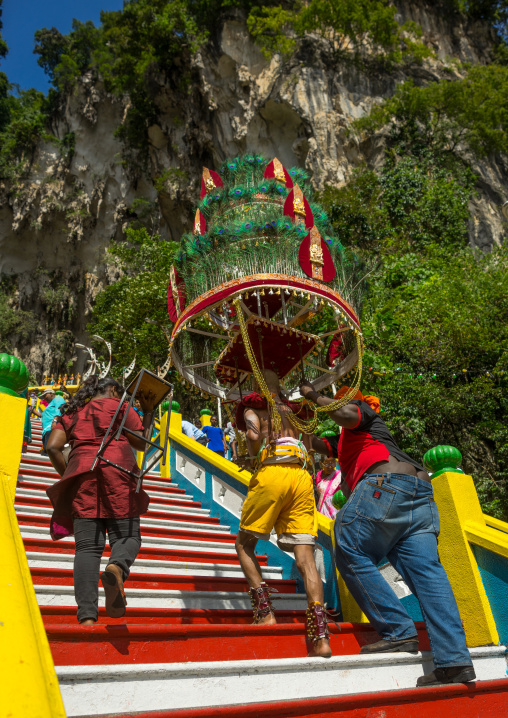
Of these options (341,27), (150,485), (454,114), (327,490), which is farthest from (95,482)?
(341,27)

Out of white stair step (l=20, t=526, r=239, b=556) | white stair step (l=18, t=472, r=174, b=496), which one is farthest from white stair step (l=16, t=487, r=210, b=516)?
white stair step (l=20, t=526, r=239, b=556)

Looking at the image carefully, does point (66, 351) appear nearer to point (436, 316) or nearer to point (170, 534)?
point (436, 316)

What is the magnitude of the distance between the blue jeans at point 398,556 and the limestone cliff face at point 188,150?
17999 millimetres

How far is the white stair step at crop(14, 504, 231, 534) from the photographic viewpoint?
5051mm

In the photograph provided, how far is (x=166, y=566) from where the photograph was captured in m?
4.34

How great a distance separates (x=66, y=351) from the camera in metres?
30.7

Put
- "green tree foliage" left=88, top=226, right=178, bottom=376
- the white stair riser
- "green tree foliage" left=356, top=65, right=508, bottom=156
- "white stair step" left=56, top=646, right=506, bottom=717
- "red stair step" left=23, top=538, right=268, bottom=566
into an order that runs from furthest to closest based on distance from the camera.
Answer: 1. "green tree foliage" left=356, top=65, right=508, bottom=156
2. "green tree foliage" left=88, top=226, right=178, bottom=376
3. the white stair riser
4. "red stair step" left=23, top=538, right=268, bottom=566
5. "white stair step" left=56, top=646, right=506, bottom=717

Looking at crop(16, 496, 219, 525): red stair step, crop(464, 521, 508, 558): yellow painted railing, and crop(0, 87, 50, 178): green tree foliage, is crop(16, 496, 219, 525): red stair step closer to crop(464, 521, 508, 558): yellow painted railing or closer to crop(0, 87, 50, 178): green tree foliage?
crop(464, 521, 508, 558): yellow painted railing

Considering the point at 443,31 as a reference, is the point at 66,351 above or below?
below

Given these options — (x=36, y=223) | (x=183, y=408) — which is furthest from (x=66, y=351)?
(x=183, y=408)

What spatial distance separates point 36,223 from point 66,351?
7.12 m

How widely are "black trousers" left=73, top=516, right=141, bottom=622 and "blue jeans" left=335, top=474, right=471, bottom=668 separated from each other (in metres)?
1.15

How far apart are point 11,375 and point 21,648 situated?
8.69 ft

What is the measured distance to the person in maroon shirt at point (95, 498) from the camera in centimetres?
280
